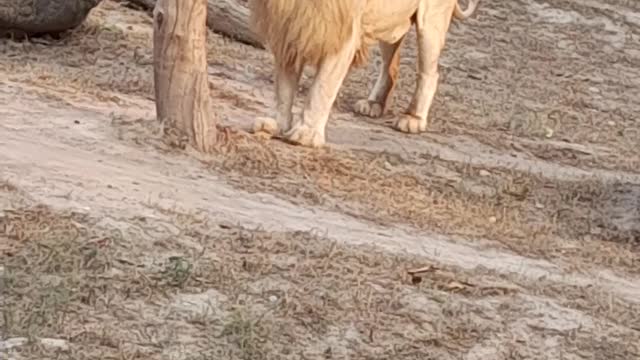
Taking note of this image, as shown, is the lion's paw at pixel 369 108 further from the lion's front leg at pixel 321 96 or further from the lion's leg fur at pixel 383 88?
the lion's front leg at pixel 321 96

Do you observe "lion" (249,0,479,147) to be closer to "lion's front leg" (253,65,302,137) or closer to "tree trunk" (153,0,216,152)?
"lion's front leg" (253,65,302,137)

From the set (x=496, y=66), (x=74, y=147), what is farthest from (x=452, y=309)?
(x=496, y=66)

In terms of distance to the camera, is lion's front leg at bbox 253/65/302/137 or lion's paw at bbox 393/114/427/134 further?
lion's paw at bbox 393/114/427/134

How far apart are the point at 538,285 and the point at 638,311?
15.2 inches

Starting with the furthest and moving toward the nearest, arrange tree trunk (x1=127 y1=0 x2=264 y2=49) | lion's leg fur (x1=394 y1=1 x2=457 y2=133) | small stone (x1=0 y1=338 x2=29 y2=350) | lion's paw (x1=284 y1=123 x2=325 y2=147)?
tree trunk (x1=127 y1=0 x2=264 y2=49), lion's leg fur (x1=394 y1=1 x2=457 y2=133), lion's paw (x1=284 y1=123 x2=325 y2=147), small stone (x1=0 y1=338 x2=29 y2=350)

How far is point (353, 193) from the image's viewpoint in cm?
661

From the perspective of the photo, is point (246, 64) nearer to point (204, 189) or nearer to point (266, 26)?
point (266, 26)

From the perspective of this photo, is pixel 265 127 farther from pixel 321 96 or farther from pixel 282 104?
pixel 321 96

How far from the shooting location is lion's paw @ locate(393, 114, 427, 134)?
28.6 feet

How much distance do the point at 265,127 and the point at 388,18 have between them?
1.10 meters

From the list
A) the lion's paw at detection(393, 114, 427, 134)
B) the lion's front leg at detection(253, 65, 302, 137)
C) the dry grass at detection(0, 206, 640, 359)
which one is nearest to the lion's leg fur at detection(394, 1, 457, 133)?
the lion's paw at detection(393, 114, 427, 134)

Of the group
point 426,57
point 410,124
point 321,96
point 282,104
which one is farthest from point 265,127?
point 426,57

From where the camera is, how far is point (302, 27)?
278 inches

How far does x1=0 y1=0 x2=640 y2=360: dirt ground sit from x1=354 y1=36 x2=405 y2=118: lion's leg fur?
127 millimetres
